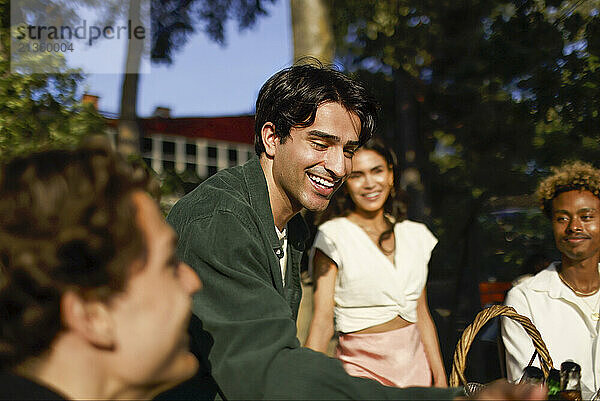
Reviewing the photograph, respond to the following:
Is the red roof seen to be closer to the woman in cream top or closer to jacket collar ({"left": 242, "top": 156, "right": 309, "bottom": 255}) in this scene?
the woman in cream top

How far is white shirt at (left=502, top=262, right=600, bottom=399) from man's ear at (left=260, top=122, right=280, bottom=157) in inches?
63.5

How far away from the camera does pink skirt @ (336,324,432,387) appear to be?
3.47 metres

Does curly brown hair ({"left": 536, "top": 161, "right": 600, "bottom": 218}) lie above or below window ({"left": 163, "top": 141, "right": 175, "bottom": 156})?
below

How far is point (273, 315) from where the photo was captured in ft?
4.55

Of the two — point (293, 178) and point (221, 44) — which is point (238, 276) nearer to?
point (293, 178)

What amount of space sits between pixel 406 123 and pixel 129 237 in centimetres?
706

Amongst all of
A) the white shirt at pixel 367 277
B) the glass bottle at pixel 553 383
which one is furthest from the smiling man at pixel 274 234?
the white shirt at pixel 367 277

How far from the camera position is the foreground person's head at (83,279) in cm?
107

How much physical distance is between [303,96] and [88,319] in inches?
50.3

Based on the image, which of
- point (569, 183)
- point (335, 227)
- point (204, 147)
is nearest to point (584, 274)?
Answer: point (569, 183)

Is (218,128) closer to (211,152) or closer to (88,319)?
(211,152)

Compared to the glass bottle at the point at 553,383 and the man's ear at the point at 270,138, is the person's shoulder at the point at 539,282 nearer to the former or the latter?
the glass bottle at the point at 553,383

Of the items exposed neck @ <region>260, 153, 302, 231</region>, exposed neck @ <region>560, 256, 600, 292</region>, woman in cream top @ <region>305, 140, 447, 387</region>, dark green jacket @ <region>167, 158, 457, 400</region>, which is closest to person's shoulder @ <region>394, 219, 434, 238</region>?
woman in cream top @ <region>305, 140, 447, 387</region>

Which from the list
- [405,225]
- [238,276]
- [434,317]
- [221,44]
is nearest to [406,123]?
[434,317]
